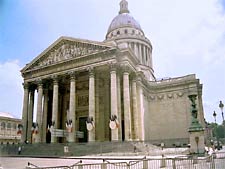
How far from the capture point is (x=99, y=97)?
116ft

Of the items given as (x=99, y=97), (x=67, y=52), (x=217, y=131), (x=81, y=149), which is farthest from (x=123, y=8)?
(x=81, y=149)

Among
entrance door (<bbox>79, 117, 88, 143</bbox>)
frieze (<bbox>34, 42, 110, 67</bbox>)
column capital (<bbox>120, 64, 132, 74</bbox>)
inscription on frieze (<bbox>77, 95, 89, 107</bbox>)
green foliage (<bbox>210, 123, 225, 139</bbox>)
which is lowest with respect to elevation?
green foliage (<bbox>210, 123, 225, 139</bbox>)

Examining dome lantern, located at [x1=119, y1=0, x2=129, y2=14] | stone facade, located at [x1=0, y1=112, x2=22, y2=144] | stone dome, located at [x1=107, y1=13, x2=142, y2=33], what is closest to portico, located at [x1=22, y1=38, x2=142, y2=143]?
stone facade, located at [x1=0, y1=112, x2=22, y2=144]

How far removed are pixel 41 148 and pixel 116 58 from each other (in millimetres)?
14952

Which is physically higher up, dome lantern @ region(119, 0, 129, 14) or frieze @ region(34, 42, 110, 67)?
dome lantern @ region(119, 0, 129, 14)

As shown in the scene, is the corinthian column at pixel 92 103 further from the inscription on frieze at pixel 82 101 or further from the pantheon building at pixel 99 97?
the inscription on frieze at pixel 82 101

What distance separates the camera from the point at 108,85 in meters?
35.3

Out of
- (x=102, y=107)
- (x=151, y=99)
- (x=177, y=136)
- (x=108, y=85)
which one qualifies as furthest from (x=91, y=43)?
(x=177, y=136)

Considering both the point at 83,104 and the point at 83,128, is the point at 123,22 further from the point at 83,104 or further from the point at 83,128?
the point at 83,128

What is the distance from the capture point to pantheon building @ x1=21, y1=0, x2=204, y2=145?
1194 inches

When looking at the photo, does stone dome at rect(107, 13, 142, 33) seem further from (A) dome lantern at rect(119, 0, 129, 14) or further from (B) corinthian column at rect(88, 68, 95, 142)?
(B) corinthian column at rect(88, 68, 95, 142)

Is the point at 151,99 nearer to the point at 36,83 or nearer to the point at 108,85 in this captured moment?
the point at 108,85

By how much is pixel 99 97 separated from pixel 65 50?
8.63m

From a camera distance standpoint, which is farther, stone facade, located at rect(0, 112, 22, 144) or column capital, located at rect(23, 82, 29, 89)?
stone facade, located at rect(0, 112, 22, 144)
